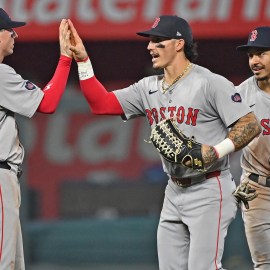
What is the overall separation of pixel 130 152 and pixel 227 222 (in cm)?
762

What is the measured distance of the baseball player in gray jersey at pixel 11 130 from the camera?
5398 millimetres

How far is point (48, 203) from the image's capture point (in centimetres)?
1212

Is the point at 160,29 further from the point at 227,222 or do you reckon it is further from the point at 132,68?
the point at 132,68

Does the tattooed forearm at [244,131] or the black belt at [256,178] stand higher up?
the tattooed forearm at [244,131]

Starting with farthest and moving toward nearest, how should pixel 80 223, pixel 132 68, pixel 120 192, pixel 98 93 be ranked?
pixel 132 68 → pixel 120 192 → pixel 80 223 → pixel 98 93

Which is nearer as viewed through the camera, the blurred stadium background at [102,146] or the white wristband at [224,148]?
the white wristband at [224,148]

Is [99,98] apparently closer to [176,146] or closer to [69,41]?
[69,41]

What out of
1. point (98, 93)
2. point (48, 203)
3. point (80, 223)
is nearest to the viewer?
point (98, 93)

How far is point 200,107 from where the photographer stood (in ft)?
17.9

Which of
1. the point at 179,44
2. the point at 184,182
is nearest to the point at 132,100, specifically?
the point at 179,44

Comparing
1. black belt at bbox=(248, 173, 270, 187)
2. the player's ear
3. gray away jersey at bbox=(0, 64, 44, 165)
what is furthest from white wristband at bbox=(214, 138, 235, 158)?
gray away jersey at bbox=(0, 64, 44, 165)

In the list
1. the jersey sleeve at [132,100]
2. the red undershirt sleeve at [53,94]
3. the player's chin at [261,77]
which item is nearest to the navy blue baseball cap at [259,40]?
the player's chin at [261,77]

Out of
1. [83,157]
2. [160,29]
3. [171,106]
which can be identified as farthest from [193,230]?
[83,157]

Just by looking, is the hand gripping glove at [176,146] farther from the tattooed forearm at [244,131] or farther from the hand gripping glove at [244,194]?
the hand gripping glove at [244,194]
